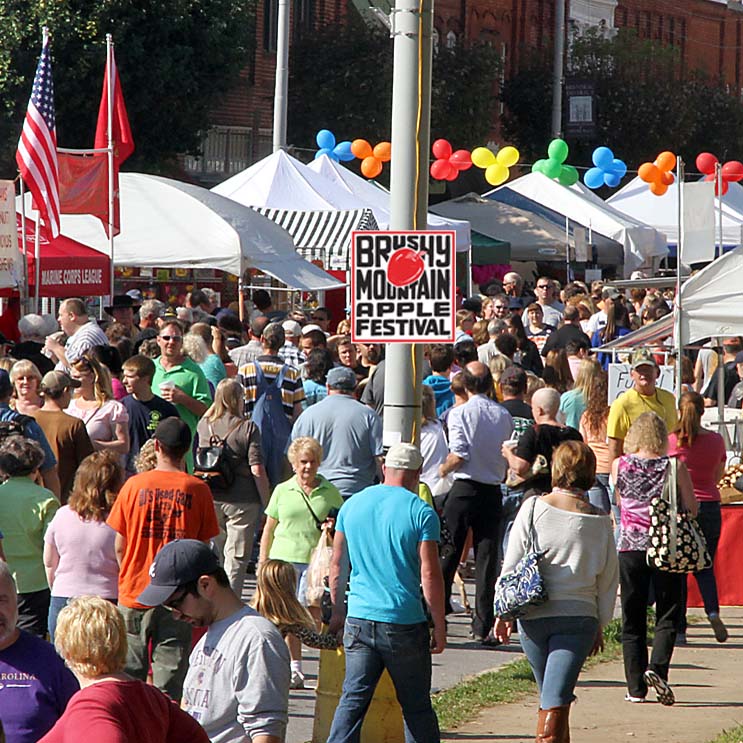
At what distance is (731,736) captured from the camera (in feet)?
26.4

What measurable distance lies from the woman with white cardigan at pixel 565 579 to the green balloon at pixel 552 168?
23700 millimetres

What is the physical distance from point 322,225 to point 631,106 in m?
25.8

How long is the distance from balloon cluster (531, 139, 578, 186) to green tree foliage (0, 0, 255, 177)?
7207mm

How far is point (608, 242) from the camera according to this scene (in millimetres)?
29906

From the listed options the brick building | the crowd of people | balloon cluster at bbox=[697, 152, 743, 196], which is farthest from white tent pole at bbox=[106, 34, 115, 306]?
the brick building

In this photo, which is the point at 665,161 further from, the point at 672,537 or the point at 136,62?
the point at 672,537

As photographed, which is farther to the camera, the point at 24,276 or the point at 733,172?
the point at 733,172

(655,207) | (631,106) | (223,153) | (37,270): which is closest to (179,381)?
(37,270)

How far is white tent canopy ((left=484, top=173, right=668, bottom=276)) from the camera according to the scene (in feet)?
97.0

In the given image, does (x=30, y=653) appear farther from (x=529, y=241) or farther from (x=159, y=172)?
(x=159, y=172)

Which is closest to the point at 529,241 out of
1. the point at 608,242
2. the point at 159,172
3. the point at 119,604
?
the point at 608,242

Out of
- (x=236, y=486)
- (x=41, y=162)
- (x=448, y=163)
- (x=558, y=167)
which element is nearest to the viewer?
(x=236, y=486)

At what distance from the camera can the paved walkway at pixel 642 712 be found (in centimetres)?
830

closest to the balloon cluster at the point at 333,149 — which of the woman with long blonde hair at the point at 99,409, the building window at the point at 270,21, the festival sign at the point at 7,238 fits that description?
the festival sign at the point at 7,238
